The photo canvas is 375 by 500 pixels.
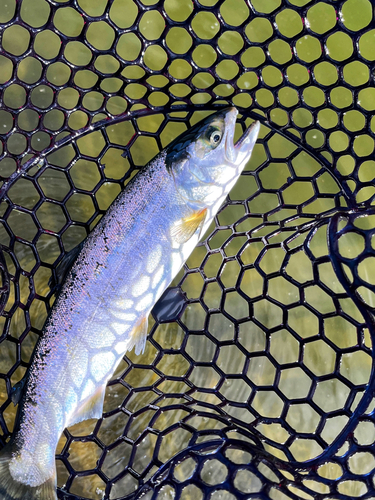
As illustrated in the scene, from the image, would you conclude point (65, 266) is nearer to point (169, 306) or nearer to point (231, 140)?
point (169, 306)

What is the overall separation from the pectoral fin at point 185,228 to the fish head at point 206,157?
0.25ft

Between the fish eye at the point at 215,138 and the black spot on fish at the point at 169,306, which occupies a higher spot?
the fish eye at the point at 215,138

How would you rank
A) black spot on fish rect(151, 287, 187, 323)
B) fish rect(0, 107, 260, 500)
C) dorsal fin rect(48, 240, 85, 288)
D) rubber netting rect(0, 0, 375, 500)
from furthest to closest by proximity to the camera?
rubber netting rect(0, 0, 375, 500), black spot on fish rect(151, 287, 187, 323), dorsal fin rect(48, 240, 85, 288), fish rect(0, 107, 260, 500)

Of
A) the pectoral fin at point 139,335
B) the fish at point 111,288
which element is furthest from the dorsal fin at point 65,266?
the pectoral fin at point 139,335

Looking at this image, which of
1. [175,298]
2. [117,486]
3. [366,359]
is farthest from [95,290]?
[366,359]

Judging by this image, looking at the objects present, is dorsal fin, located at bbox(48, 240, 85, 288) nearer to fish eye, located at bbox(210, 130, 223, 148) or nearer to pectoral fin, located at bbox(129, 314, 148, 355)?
pectoral fin, located at bbox(129, 314, 148, 355)

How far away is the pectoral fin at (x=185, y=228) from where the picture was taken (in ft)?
6.88

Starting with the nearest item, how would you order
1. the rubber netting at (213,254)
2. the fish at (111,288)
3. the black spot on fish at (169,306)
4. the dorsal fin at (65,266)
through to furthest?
the fish at (111,288) → the dorsal fin at (65,266) → the black spot on fish at (169,306) → the rubber netting at (213,254)

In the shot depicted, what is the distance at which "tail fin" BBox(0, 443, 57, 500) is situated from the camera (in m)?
1.96

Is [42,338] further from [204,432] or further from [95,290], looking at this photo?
[204,432]

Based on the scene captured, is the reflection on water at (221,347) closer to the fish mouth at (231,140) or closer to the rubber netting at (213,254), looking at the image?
the rubber netting at (213,254)

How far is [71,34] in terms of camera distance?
10.3ft

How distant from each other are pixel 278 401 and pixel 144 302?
1.43 m

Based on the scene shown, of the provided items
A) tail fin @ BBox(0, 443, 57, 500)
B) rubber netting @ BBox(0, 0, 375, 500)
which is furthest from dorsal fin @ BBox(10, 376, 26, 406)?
rubber netting @ BBox(0, 0, 375, 500)
